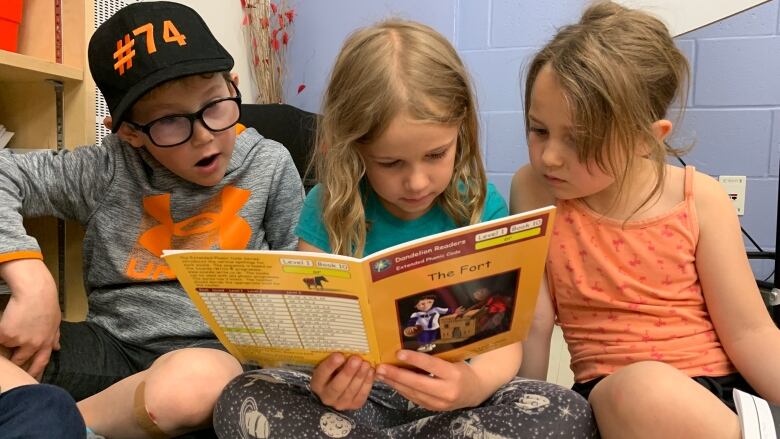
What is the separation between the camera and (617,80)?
815 mm

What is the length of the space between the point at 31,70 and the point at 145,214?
1.04ft

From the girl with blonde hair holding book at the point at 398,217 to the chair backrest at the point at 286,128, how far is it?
15.1 inches

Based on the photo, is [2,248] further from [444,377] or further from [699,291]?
[699,291]

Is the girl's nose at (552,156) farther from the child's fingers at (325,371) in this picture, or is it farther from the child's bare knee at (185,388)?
the child's bare knee at (185,388)

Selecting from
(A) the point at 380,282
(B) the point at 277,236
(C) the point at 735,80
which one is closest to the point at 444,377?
(A) the point at 380,282

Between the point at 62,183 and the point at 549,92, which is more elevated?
the point at 549,92

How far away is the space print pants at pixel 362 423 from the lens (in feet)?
2.42

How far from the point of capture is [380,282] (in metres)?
0.61

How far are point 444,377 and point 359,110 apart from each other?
364mm

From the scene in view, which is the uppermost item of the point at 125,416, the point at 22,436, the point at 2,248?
the point at 2,248

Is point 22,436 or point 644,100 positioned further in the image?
point 644,100

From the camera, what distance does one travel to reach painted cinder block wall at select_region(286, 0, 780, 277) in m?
1.79

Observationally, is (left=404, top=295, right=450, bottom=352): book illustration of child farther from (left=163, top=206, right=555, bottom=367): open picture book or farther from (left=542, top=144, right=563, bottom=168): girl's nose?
(left=542, top=144, right=563, bottom=168): girl's nose

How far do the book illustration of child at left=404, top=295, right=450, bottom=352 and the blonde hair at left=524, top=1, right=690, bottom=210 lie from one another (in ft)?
1.09
